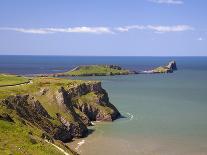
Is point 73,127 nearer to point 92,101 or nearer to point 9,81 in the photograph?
point 92,101

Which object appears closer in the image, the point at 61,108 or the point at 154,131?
the point at 61,108

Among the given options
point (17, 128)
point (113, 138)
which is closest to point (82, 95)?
point (113, 138)

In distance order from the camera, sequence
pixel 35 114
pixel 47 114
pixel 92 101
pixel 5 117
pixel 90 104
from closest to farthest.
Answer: pixel 5 117 → pixel 35 114 → pixel 47 114 → pixel 90 104 → pixel 92 101

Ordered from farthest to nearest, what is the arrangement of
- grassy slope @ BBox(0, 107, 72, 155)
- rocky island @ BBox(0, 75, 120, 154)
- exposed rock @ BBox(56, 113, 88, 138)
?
exposed rock @ BBox(56, 113, 88, 138), rocky island @ BBox(0, 75, 120, 154), grassy slope @ BBox(0, 107, 72, 155)

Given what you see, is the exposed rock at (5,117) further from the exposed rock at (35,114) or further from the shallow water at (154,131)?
the shallow water at (154,131)

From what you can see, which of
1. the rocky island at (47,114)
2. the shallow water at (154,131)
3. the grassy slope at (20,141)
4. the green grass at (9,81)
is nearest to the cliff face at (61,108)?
the rocky island at (47,114)

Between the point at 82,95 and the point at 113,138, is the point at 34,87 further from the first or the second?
the point at 113,138

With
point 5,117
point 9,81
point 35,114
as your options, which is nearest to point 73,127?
point 35,114

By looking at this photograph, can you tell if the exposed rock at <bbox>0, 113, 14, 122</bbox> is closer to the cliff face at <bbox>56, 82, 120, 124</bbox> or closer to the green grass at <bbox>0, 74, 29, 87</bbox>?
the cliff face at <bbox>56, 82, 120, 124</bbox>

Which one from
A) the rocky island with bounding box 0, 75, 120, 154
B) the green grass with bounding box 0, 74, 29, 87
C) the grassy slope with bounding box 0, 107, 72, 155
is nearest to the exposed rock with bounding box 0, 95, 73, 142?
the rocky island with bounding box 0, 75, 120, 154
